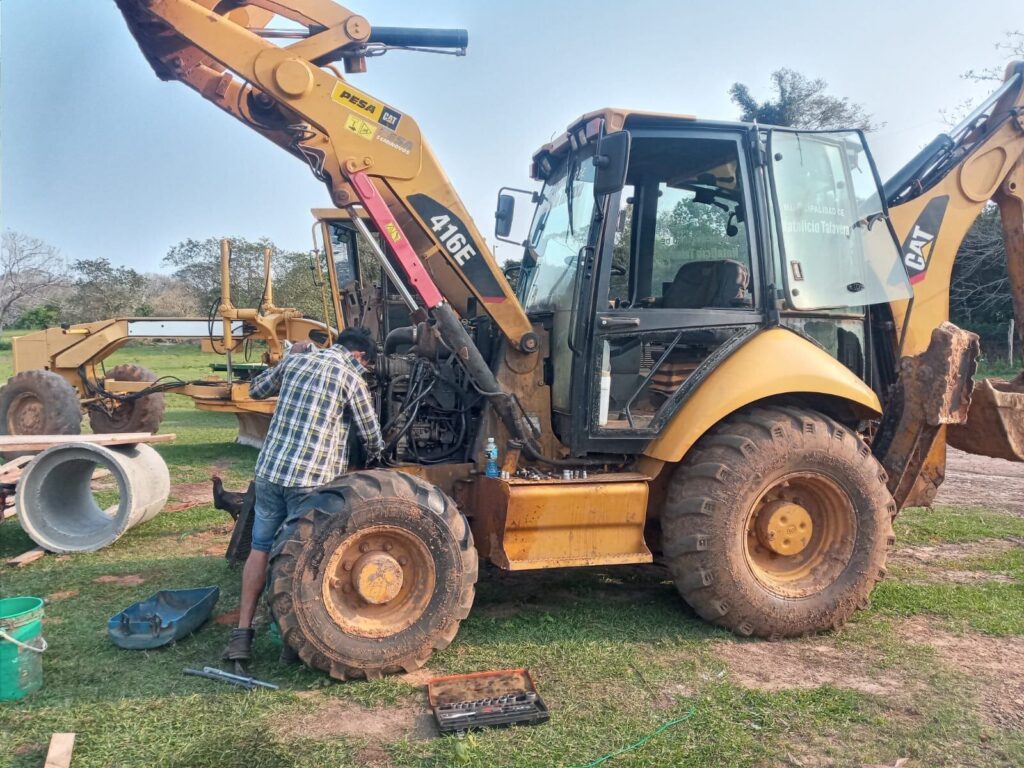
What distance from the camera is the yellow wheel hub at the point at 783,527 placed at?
4492 mm

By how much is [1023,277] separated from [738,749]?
14.5 ft

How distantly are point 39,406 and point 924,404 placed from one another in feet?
33.0

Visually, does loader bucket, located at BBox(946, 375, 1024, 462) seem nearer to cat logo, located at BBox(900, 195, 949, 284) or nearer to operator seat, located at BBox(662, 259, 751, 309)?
cat logo, located at BBox(900, 195, 949, 284)

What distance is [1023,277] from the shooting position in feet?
18.5

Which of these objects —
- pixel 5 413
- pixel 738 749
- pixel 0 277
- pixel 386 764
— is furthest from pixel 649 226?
pixel 0 277

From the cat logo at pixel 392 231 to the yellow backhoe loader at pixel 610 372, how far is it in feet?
0.04

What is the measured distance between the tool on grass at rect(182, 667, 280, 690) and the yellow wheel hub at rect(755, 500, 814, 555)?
2.81m

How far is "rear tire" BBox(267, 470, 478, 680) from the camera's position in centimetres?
373

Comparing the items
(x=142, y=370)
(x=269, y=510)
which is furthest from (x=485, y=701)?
(x=142, y=370)

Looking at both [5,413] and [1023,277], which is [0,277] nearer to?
[5,413]

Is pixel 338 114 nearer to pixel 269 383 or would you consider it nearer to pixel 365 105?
pixel 365 105

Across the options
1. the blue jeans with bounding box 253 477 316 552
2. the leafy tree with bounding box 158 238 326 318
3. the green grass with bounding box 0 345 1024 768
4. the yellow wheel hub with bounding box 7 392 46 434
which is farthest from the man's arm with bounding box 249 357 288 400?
the leafy tree with bounding box 158 238 326 318

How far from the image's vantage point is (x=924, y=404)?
469 centimetres

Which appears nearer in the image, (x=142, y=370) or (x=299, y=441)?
(x=299, y=441)
